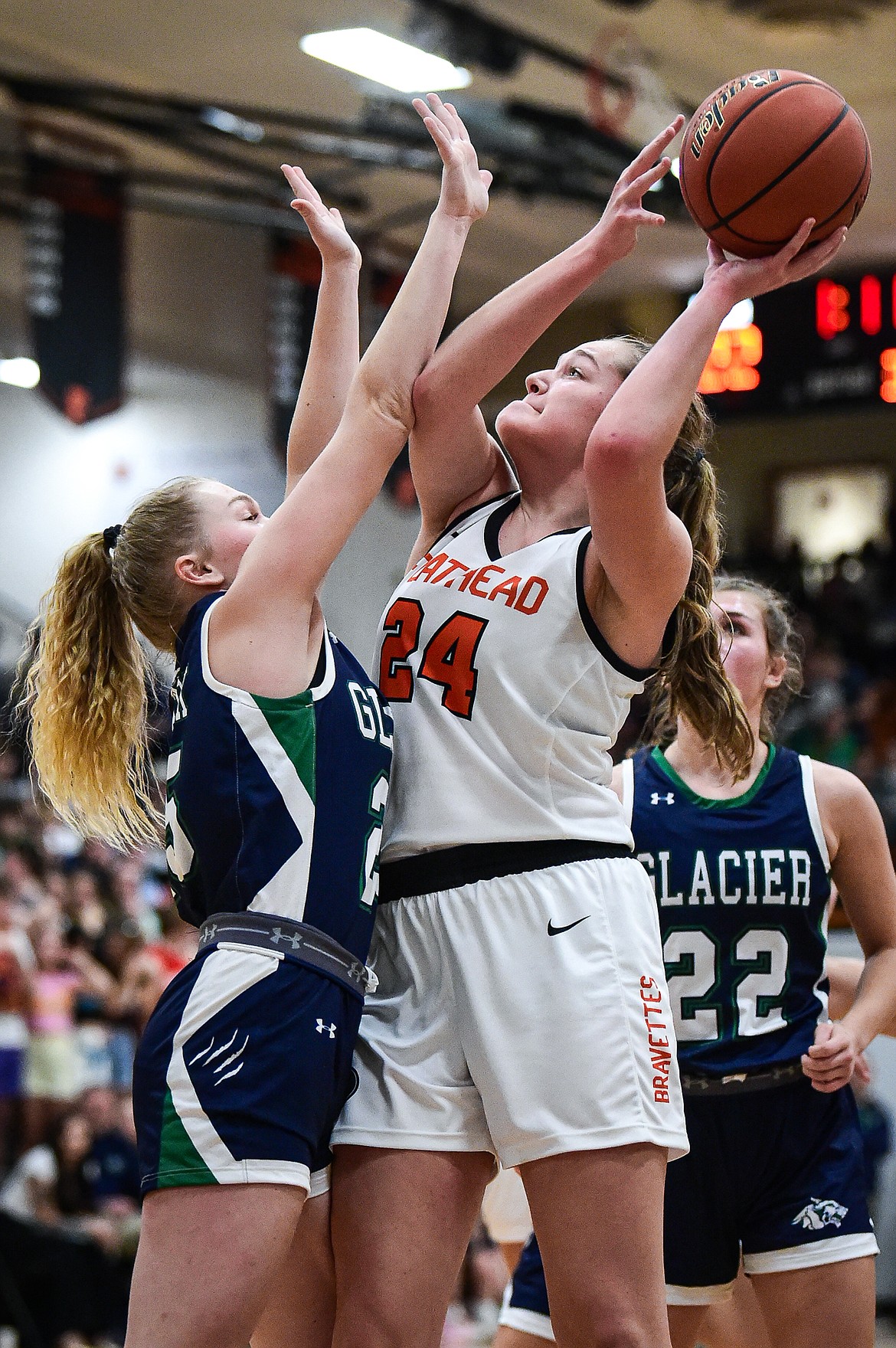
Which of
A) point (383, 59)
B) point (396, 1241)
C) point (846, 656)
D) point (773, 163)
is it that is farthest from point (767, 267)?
point (846, 656)

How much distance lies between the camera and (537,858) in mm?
2328

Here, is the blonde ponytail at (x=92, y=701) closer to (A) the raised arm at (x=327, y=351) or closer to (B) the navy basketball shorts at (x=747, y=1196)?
(A) the raised arm at (x=327, y=351)

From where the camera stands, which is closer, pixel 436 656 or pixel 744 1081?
pixel 436 656

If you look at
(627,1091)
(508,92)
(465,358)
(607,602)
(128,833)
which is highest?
(508,92)

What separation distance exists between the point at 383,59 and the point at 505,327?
642 cm

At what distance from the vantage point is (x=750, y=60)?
8797 millimetres

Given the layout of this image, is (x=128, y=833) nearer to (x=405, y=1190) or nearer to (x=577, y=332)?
(x=405, y=1190)

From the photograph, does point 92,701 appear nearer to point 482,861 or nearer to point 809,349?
point 482,861

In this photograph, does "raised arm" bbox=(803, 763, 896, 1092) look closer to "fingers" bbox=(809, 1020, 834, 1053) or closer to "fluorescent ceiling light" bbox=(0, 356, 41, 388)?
"fingers" bbox=(809, 1020, 834, 1053)

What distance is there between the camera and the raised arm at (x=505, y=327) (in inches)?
94.1

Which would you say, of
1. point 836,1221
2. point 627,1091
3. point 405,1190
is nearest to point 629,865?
point 627,1091

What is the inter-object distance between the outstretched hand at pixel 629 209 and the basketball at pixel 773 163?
0.09 metres

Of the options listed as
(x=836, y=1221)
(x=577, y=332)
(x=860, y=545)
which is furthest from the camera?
(x=860, y=545)

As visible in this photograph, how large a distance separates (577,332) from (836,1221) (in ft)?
38.2
